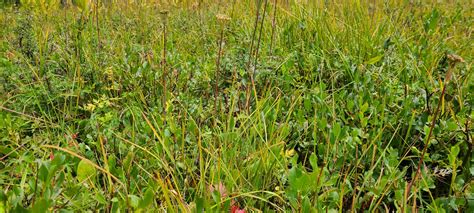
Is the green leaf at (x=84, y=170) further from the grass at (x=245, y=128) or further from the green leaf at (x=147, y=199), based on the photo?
the green leaf at (x=147, y=199)

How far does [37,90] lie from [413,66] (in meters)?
1.79

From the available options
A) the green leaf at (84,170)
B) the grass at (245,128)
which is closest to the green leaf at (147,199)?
the grass at (245,128)

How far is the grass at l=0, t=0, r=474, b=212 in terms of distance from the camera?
1062 millimetres

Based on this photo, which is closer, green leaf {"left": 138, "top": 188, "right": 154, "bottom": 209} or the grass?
green leaf {"left": 138, "top": 188, "right": 154, "bottom": 209}

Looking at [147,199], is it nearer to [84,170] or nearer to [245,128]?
[84,170]

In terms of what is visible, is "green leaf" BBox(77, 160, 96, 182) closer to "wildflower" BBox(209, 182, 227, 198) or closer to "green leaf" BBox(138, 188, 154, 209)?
"green leaf" BBox(138, 188, 154, 209)

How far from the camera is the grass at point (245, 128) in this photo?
106 centimetres

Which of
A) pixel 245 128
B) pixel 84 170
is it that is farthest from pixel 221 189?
pixel 84 170

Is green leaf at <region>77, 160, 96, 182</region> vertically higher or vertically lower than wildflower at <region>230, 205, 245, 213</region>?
higher

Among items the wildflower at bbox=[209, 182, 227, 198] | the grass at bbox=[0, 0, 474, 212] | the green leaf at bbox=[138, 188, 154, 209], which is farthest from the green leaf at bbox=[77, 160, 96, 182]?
the wildflower at bbox=[209, 182, 227, 198]

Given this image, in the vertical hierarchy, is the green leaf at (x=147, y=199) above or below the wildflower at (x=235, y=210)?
above

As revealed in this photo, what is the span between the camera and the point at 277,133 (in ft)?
4.59

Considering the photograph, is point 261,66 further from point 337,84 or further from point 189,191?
point 189,191

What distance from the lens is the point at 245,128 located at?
1.33m
